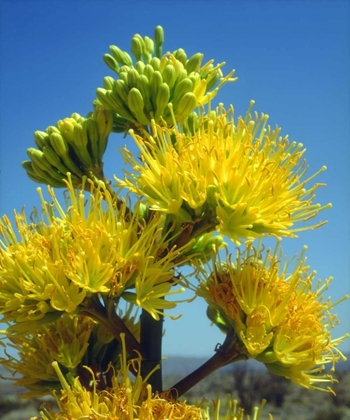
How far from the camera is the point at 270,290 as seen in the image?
2.49 meters

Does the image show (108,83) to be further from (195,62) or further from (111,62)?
(195,62)

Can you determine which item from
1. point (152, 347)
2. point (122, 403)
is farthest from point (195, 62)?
point (122, 403)

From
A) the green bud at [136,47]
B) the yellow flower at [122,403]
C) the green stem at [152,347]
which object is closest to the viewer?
the yellow flower at [122,403]

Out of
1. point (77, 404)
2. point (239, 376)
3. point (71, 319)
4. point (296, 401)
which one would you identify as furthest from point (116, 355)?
point (296, 401)

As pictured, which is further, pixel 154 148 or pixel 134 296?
pixel 154 148

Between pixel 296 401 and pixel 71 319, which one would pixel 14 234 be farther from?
pixel 296 401

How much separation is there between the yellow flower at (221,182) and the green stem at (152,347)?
0.49 meters

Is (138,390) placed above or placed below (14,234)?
below

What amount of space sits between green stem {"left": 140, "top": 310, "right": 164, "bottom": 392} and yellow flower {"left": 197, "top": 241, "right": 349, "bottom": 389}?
240 millimetres

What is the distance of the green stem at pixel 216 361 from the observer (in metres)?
2.45

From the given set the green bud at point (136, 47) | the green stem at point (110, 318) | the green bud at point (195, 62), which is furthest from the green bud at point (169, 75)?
the green stem at point (110, 318)

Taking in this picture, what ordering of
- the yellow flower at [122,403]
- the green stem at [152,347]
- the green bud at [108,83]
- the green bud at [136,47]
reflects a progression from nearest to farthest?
the yellow flower at [122,403], the green stem at [152,347], the green bud at [108,83], the green bud at [136,47]

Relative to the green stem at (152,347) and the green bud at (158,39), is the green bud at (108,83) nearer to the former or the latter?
the green bud at (158,39)

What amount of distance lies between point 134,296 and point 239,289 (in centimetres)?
48
